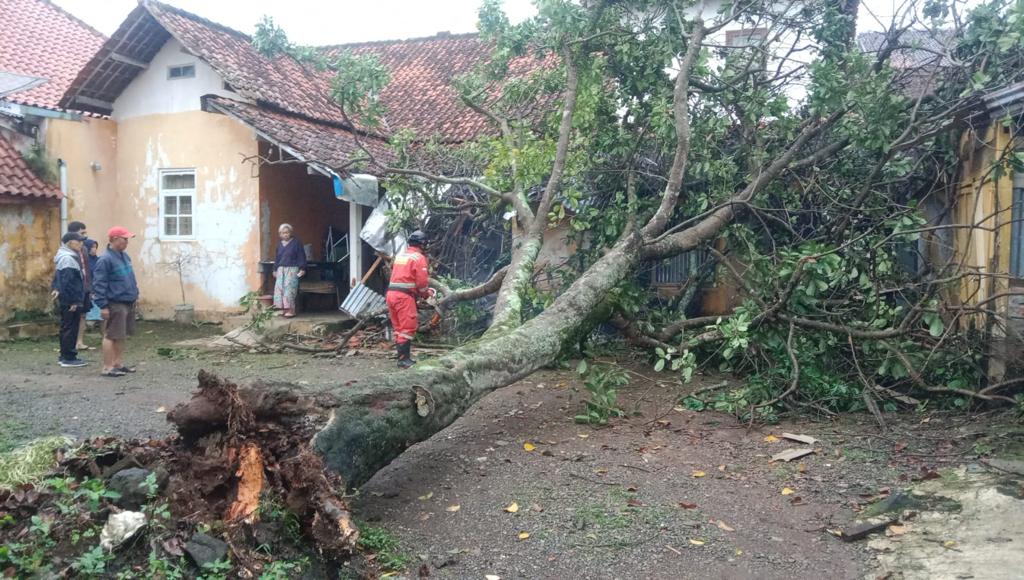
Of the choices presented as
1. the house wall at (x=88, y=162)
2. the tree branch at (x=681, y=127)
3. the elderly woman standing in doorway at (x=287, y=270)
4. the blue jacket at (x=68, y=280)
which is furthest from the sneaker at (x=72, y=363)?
the tree branch at (x=681, y=127)

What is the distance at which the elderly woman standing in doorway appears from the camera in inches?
449

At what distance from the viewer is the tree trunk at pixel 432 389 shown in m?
4.05

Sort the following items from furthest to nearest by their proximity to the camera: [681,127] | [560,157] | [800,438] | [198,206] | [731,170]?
1. [198,206]
2. [731,170]
3. [560,157]
4. [681,127]
5. [800,438]

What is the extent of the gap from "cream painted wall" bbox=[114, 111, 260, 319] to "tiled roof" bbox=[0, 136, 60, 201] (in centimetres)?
130

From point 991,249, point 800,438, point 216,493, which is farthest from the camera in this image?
point 991,249

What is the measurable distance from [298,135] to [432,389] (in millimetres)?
7521

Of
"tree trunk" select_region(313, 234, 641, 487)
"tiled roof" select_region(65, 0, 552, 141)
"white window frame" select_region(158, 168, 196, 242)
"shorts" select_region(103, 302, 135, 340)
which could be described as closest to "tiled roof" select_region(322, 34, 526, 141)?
"tiled roof" select_region(65, 0, 552, 141)

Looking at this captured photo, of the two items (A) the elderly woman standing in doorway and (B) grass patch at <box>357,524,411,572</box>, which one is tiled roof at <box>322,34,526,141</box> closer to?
(A) the elderly woman standing in doorway

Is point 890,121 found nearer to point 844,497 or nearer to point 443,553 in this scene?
point 844,497

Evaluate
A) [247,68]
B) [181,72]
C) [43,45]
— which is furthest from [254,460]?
[43,45]

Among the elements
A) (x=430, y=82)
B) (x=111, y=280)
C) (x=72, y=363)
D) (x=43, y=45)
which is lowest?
(x=72, y=363)

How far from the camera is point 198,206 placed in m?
12.5

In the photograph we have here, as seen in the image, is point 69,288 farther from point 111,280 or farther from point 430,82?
point 430,82

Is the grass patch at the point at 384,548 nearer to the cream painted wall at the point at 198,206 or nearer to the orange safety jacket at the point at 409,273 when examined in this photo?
the orange safety jacket at the point at 409,273
